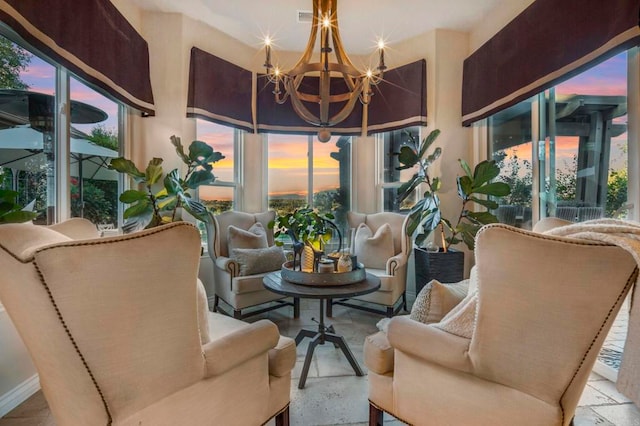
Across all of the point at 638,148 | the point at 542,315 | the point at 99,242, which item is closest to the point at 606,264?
the point at 542,315

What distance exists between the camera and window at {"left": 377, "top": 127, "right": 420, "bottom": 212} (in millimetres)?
4176

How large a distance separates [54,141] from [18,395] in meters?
1.68

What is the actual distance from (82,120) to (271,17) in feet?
6.80

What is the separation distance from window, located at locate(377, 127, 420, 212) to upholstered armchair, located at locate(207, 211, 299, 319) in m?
1.69

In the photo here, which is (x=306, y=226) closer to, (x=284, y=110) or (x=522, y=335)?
(x=522, y=335)

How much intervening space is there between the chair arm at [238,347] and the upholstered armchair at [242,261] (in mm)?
1632

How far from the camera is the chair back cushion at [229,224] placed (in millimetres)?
3288

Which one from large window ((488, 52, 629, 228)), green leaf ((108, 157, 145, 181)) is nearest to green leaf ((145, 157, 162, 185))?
green leaf ((108, 157, 145, 181))

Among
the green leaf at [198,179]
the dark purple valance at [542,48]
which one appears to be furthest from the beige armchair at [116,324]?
the dark purple valance at [542,48]

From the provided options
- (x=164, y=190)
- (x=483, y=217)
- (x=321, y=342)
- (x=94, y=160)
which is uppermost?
(x=94, y=160)

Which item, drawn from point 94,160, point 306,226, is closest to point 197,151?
point 94,160

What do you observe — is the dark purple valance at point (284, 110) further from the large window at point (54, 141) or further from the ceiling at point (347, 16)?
the large window at point (54, 141)

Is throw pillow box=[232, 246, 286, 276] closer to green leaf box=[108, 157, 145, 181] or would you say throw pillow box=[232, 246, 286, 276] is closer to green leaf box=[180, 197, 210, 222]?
green leaf box=[180, 197, 210, 222]

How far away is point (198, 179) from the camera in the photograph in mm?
3076
